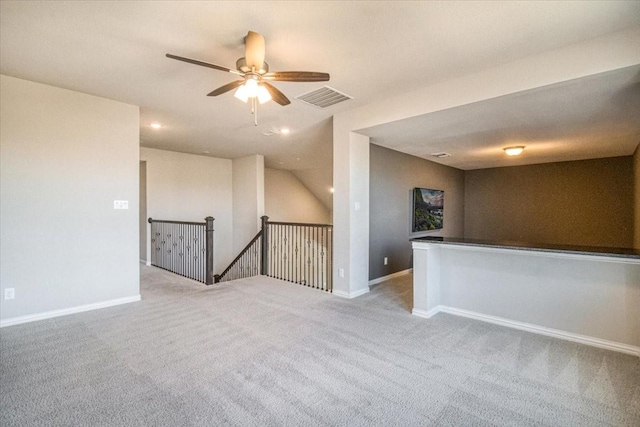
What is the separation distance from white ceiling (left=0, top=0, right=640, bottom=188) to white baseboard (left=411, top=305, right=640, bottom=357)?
7.55 feet

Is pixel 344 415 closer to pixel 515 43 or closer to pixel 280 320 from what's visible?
pixel 280 320

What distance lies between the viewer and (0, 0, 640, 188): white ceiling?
2025 mm

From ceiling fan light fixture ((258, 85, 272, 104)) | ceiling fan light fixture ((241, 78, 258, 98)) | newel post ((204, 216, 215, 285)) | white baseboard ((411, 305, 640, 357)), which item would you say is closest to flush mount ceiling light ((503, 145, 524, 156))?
white baseboard ((411, 305, 640, 357))

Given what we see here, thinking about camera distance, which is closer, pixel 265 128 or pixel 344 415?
pixel 344 415

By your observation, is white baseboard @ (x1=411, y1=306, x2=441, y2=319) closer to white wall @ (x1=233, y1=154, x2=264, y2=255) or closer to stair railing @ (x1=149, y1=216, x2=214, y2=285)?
stair railing @ (x1=149, y1=216, x2=214, y2=285)

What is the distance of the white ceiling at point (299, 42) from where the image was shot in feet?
6.64

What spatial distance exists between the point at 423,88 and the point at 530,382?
2919 millimetres

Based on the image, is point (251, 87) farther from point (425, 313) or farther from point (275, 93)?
point (425, 313)

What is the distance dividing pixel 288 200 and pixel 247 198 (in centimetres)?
220

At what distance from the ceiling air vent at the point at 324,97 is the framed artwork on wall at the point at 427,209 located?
3063mm

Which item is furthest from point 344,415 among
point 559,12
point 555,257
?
point 559,12

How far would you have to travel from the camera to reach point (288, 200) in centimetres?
940

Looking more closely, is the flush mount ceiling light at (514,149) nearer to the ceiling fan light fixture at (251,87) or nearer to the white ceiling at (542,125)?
the white ceiling at (542,125)

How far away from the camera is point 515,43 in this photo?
2.41 m
